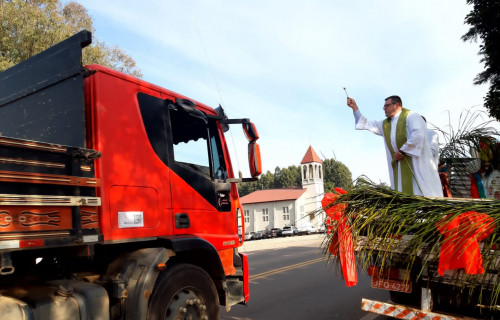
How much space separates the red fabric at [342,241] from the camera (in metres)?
3.36

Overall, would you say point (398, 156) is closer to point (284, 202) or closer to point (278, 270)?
point (278, 270)

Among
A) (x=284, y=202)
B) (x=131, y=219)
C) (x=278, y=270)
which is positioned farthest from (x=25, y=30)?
(x=284, y=202)

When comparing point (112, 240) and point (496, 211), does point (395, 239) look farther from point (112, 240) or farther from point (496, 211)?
point (112, 240)

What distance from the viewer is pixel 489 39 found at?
9.59 m

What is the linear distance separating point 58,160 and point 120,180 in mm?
648

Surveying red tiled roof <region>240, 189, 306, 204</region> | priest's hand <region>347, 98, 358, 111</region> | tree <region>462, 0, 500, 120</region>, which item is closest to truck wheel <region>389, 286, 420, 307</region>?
priest's hand <region>347, 98, 358, 111</region>

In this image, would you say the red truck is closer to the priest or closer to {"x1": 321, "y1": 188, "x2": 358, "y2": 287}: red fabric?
{"x1": 321, "y1": 188, "x2": 358, "y2": 287}: red fabric

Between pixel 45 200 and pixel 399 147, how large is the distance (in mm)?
3679

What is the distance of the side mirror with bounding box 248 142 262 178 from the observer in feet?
14.6

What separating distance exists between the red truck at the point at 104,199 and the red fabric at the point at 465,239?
2.13 m

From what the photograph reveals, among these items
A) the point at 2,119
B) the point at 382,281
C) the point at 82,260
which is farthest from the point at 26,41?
the point at 382,281

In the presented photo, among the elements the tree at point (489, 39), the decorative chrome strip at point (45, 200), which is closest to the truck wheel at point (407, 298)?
the decorative chrome strip at point (45, 200)

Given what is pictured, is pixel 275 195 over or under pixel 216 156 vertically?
over

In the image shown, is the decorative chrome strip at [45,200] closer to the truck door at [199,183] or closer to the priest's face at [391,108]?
the truck door at [199,183]
